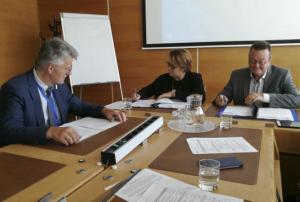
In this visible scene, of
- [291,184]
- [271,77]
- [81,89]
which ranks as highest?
[271,77]

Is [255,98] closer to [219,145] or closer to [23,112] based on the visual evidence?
[219,145]

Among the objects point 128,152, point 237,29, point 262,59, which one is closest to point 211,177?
point 128,152

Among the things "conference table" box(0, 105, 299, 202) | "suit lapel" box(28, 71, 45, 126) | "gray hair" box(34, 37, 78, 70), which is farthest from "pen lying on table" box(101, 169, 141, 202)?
"gray hair" box(34, 37, 78, 70)

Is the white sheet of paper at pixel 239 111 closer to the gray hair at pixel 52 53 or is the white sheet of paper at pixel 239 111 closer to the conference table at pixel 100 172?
the conference table at pixel 100 172

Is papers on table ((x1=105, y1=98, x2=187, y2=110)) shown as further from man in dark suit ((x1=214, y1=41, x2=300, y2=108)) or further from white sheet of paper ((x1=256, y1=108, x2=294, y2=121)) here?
white sheet of paper ((x1=256, y1=108, x2=294, y2=121))

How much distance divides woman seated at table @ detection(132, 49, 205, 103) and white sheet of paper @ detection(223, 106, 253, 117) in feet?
1.64

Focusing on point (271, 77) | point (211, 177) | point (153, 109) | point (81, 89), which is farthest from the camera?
point (81, 89)

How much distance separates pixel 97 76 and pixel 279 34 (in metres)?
2.28

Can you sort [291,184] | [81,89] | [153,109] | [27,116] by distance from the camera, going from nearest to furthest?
[27,116] < [291,184] < [153,109] < [81,89]

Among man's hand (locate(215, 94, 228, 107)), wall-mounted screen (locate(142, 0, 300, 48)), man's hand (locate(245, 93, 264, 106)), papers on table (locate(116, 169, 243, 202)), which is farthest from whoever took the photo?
wall-mounted screen (locate(142, 0, 300, 48))

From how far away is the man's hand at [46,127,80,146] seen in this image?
4.46 ft

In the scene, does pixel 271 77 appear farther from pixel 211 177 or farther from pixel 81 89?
pixel 81 89

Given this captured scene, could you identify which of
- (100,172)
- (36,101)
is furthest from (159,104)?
(100,172)

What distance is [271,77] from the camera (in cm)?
229
